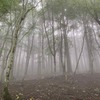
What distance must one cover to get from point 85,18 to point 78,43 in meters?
28.3

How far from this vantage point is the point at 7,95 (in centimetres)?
886

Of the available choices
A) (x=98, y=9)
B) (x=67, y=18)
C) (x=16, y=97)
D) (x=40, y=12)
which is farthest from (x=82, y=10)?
(x=16, y=97)

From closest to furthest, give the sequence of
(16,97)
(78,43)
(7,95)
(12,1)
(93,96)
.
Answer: (7,95), (16,97), (93,96), (12,1), (78,43)

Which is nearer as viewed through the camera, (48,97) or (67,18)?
(48,97)

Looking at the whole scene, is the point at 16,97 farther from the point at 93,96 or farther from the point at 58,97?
the point at 93,96

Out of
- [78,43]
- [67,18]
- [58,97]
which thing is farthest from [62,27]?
[78,43]

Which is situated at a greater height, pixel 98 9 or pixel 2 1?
pixel 98 9

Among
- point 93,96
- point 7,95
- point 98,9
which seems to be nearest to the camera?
point 7,95

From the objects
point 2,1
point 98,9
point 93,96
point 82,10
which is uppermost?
point 82,10

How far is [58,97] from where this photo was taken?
10.6 metres

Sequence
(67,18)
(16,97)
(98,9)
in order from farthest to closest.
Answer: (67,18) < (98,9) < (16,97)

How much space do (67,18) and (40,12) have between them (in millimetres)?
3852

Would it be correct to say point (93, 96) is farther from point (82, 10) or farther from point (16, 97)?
point (82, 10)

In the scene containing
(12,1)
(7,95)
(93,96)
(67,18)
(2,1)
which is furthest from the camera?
(67,18)
